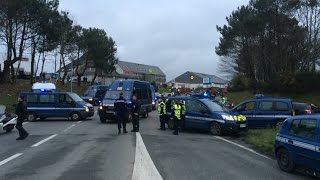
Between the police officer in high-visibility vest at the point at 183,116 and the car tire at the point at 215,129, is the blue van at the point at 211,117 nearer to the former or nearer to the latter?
the car tire at the point at 215,129

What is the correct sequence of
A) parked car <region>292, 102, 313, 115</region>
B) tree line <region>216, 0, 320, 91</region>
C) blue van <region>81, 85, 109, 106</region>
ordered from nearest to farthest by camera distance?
parked car <region>292, 102, 313, 115</region>, blue van <region>81, 85, 109, 106</region>, tree line <region>216, 0, 320, 91</region>

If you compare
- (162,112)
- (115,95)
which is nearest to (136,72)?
(115,95)

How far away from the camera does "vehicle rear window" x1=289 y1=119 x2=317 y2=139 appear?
1182 centimetres

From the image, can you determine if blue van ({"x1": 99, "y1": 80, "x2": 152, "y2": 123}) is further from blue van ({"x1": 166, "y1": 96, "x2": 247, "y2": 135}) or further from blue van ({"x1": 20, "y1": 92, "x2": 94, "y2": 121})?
blue van ({"x1": 166, "y1": 96, "x2": 247, "y2": 135})

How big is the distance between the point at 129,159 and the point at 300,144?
4441 mm

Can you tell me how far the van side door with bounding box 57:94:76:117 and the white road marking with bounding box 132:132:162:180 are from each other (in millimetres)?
16281

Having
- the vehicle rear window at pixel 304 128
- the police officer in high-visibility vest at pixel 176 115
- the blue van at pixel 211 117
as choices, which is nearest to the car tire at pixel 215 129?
the blue van at pixel 211 117

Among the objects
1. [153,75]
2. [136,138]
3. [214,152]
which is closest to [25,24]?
[136,138]

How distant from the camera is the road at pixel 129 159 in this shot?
11.5m

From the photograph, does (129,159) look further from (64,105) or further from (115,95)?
(64,105)

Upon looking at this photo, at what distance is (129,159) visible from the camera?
13766 mm

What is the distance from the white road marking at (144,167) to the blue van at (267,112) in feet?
30.6

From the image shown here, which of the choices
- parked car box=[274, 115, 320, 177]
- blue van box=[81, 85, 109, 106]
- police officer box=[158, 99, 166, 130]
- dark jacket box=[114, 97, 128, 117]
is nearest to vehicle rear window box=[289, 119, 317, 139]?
parked car box=[274, 115, 320, 177]

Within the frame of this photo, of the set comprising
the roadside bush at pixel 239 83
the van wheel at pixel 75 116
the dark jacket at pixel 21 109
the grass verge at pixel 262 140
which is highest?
the roadside bush at pixel 239 83
